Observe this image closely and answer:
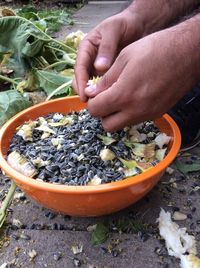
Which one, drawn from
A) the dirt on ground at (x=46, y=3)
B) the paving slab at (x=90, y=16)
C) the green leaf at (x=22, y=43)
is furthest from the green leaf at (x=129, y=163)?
the dirt on ground at (x=46, y=3)

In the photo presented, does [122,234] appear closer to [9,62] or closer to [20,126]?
[20,126]

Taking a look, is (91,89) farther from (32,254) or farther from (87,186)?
(32,254)

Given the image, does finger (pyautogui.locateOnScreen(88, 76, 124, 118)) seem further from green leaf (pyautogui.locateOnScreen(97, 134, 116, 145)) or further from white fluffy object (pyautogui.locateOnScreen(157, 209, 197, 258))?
white fluffy object (pyautogui.locateOnScreen(157, 209, 197, 258))

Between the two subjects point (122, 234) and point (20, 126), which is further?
point (20, 126)

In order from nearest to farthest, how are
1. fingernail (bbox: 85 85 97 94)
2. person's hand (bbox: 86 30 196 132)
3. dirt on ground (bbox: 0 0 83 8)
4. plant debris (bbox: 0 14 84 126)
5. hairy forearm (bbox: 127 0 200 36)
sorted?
person's hand (bbox: 86 30 196 132) → fingernail (bbox: 85 85 97 94) → hairy forearm (bbox: 127 0 200 36) → plant debris (bbox: 0 14 84 126) → dirt on ground (bbox: 0 0 83 8)

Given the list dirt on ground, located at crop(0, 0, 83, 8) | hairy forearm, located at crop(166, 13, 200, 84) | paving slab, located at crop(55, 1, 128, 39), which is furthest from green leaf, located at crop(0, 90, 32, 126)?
dirt on ground, located at crop(0, 0, 83, 8)

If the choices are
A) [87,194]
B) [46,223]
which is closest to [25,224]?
[46,223]

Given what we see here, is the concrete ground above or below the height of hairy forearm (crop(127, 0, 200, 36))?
below

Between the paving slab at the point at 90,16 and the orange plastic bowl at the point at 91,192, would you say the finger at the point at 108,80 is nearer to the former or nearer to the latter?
the orange plastic bowl at the point at 91,192
